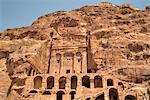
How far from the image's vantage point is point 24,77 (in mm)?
40531

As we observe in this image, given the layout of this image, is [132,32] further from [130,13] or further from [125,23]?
[130,13]

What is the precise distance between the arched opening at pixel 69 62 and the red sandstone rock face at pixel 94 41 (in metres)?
2.05

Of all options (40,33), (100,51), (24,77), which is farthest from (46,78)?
(40,33)

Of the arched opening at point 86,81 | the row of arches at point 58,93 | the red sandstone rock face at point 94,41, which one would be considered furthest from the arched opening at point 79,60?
the row of arches at point 58,93

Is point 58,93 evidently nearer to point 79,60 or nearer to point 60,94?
point 60,94

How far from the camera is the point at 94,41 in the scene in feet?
158

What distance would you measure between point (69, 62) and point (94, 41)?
5675mm

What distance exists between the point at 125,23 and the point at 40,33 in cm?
1574

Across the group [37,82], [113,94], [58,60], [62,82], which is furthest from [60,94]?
[58,60]

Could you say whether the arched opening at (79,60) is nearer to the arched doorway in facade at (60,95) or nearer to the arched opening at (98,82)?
the arched opening at (98,82)

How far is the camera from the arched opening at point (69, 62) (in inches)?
1885

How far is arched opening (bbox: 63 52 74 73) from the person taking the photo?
157ft

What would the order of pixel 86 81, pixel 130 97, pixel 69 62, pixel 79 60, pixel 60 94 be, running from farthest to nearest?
pixel 79 60, pixel 69 62, pixel 86 81, pixel 60 94, pixel 130 97

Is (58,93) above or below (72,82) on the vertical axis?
below
